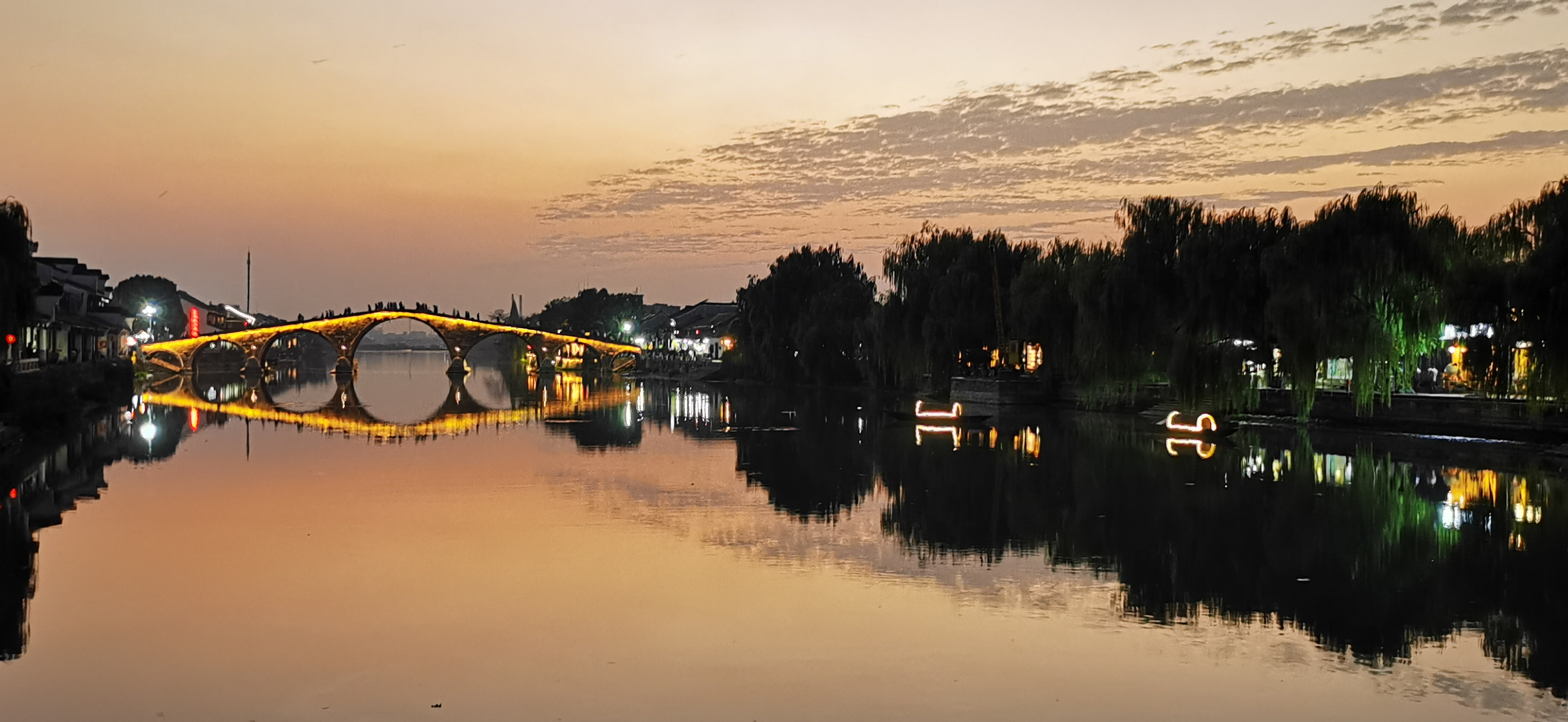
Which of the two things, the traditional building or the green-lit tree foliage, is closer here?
the traditional building

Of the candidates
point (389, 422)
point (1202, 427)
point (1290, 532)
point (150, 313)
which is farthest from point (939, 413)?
point (150, 313)

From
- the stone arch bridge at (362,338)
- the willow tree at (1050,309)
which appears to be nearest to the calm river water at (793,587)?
the willow tree at (1050,309)

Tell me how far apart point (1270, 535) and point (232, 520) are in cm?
1481

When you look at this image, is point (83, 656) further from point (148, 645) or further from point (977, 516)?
point (977, 516)

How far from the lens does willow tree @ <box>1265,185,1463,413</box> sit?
1228 inches

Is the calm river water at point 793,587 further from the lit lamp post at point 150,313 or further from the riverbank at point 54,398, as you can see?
the lit lamp post at point 150,313

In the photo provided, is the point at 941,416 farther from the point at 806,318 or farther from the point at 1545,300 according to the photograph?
the point at 806,318

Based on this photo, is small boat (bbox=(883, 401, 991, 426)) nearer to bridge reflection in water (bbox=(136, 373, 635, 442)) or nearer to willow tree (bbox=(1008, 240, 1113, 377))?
willow tree (bbox=(1008, 240, 1113, 377))

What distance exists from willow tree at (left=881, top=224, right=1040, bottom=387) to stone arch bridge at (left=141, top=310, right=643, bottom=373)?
5266cm

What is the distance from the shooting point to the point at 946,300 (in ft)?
168

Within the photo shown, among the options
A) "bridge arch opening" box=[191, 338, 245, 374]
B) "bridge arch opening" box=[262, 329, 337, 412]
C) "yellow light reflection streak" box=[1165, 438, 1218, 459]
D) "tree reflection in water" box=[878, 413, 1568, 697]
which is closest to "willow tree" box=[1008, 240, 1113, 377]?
"yellow light reflection streak" box=[1165, 438, 1218, 459]

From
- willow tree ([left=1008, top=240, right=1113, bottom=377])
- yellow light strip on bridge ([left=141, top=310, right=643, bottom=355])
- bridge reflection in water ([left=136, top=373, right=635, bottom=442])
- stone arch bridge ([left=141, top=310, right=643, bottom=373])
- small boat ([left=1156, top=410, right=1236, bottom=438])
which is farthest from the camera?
stone arch bridge ([left=141, top=310, right=643, bottom=373])

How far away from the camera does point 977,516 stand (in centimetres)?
2002

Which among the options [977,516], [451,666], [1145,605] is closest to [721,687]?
[451,666]
